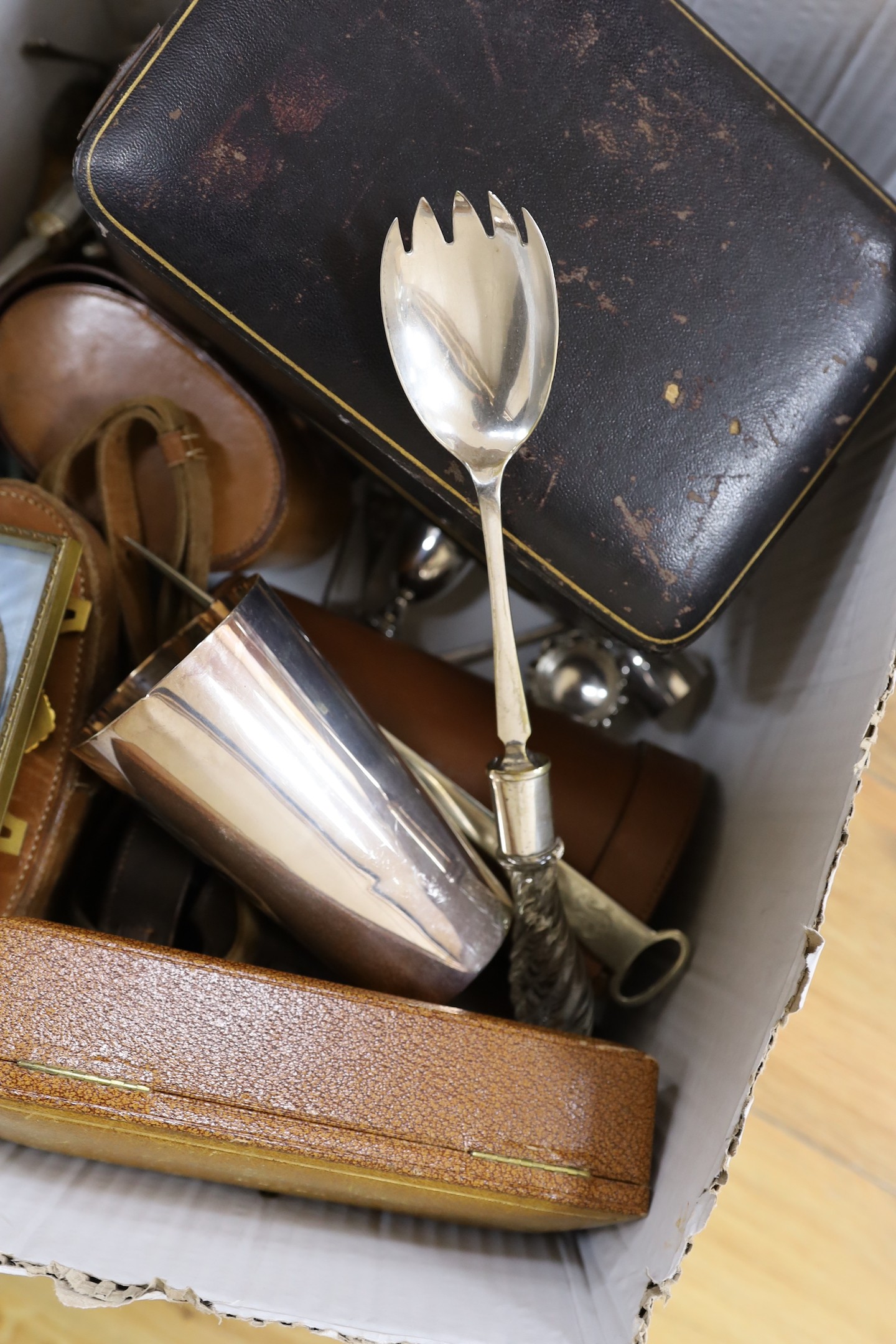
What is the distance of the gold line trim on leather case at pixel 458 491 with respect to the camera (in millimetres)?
511

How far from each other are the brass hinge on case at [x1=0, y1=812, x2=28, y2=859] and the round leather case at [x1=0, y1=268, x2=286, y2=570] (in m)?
0.21

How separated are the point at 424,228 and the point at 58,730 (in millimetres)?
350

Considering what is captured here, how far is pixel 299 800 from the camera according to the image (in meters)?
0.50

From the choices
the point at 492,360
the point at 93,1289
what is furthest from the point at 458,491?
the point at 93,1289

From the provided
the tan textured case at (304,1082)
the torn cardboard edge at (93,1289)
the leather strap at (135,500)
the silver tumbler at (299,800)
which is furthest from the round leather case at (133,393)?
the torn cardboard edge at (93,1289)

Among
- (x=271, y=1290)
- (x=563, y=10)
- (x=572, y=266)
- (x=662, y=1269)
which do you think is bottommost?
(x=271, y=1290)

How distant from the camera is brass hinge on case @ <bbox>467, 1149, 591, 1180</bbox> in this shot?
0.46m

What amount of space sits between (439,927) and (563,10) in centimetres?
52

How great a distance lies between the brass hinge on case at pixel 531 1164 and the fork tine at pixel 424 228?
47 centimetres

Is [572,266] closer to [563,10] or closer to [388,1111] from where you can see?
[563,10]

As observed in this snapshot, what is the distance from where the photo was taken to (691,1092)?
519 millimetres

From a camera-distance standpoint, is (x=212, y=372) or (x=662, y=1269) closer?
(x=662, y=1269)

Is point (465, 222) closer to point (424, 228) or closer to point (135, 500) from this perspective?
point (424, 228)

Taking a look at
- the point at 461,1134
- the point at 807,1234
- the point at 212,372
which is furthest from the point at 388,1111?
the point at 212,372
